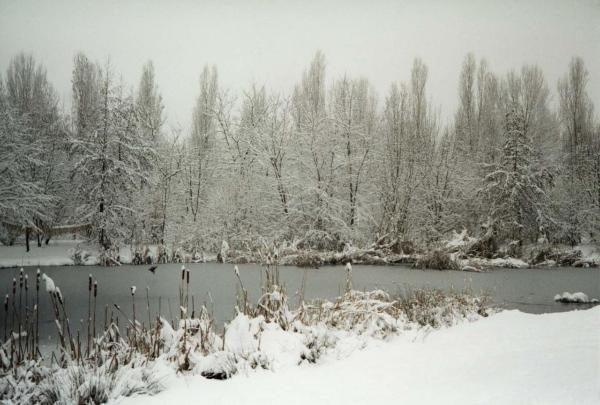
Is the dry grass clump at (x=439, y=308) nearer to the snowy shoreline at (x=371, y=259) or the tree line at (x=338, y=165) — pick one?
the tree line at (x=338, y=165)

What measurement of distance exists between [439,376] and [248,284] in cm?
A: 637

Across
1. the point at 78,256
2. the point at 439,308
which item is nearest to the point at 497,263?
the point at 439,308

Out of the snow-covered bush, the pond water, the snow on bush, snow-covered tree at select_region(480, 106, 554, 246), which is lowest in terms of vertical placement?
the pond water

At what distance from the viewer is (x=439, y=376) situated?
2.71 meters

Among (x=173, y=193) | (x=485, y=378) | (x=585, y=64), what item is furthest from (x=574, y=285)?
(x=173, y=193)

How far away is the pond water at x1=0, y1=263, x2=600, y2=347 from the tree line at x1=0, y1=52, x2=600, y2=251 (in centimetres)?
171

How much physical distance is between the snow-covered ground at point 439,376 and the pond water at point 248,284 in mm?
1574

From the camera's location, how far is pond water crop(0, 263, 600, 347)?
20.4 ft

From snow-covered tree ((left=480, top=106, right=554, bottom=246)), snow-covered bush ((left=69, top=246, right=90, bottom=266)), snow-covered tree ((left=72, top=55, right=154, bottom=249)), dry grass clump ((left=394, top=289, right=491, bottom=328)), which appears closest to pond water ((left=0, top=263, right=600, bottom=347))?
snow-covered bush ((left=69, top=246, right=90, bottom=266))

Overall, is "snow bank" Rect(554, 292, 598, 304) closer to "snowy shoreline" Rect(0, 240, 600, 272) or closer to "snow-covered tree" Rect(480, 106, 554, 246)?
"snowy shoreline" Rect(0, 240, 600, 272)

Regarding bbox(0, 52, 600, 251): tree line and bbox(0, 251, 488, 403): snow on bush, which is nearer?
bbox(0, 251, 488, 403): snow on bush

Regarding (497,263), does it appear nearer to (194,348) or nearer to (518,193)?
(518,193)

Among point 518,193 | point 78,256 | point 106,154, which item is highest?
point 106,154

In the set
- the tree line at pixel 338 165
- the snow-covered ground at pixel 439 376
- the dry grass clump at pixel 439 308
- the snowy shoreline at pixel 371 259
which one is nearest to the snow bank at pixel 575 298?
the dry grass clump at pixel 439 308
